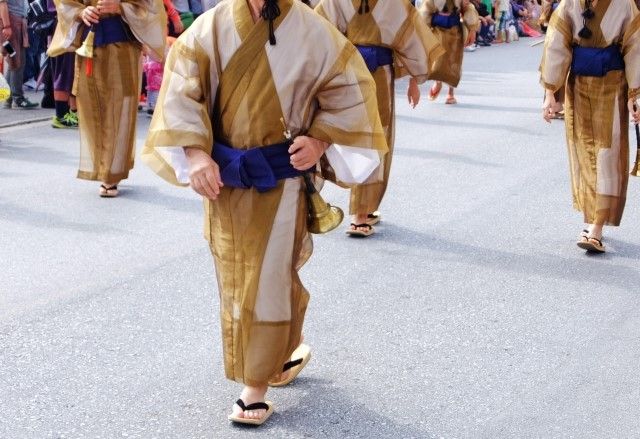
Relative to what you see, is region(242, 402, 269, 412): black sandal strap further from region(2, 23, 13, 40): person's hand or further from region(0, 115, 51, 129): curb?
region(2, 23, 13, 40): person's hand

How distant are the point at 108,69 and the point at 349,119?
400 cm

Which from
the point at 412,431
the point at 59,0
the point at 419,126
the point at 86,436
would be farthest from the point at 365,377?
the point at 419,126

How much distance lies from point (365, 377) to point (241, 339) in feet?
2.30

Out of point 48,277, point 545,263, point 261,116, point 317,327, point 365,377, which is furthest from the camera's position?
point 545,263

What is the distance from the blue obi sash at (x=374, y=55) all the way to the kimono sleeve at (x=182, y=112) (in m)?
2.73

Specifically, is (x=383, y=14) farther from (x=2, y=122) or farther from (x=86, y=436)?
(x=2, y=122)

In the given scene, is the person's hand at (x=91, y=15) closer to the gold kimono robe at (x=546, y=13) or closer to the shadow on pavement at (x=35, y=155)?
the shadow on pavement at (x=35, y=155)

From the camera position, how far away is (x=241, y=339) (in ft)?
13.3

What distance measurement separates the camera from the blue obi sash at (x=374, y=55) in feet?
21.4

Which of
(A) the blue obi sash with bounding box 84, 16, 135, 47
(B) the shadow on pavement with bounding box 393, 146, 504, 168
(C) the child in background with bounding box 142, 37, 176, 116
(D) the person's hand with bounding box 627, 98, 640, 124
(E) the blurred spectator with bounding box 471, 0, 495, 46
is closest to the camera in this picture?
(D) the person's hand with bounding box 627, 98, 640, 124

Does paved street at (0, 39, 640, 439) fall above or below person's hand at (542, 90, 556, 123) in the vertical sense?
below

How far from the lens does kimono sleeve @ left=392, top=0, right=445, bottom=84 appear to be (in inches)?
257

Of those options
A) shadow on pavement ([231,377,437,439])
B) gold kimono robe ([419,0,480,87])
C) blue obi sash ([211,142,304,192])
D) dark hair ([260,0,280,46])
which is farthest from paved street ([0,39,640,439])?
gold kimono robe ([419,0,480,87])

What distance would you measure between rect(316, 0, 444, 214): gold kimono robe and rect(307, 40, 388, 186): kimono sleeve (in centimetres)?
251
